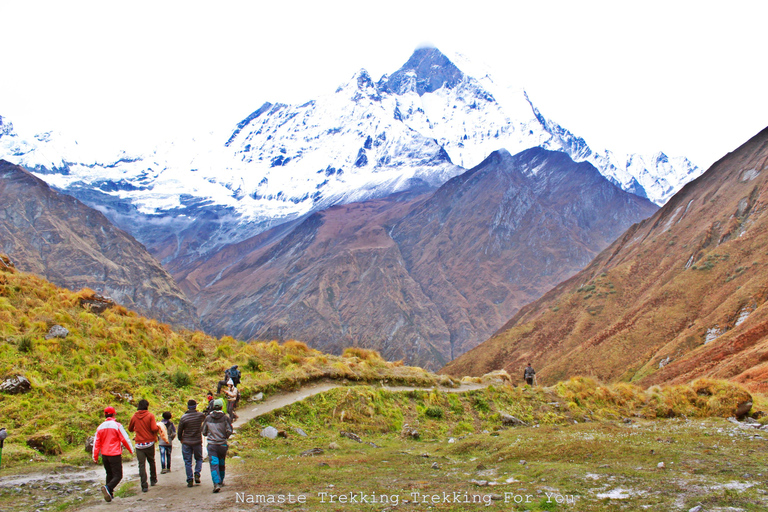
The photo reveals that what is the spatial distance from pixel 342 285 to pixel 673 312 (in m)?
126

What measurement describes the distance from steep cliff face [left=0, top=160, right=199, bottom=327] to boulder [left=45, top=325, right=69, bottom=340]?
13311 cm

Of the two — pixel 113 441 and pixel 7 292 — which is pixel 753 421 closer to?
pixel 113 441

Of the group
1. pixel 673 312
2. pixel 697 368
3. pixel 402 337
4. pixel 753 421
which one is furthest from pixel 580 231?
pixel 753 421

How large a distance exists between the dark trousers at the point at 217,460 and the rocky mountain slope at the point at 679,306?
20.6 m

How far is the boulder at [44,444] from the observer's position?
10672mm

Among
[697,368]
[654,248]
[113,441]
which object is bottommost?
[697,368]

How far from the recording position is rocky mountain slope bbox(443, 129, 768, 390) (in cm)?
3161

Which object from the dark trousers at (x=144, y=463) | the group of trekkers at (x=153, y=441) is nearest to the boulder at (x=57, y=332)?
the group of trekkers at (x=153, y=441)

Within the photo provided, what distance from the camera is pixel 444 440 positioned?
14758 millimetres

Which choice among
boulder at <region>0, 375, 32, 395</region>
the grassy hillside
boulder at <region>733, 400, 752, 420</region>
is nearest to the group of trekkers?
the grassy hillside

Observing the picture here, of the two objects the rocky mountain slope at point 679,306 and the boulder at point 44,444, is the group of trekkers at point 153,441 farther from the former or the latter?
the rocky mountain slope at point 679,306

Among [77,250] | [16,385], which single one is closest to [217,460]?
[16,385]

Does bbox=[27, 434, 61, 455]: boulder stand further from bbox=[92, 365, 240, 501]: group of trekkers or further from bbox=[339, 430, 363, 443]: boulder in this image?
bbox=[339, 430, 363, 443]: boulder

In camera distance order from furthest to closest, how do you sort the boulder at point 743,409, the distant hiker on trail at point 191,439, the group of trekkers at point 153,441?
1. the boulder at point 743,409
2. the distant hiker on trail at point 191,439
3. the group of trekkers at point 153,441
